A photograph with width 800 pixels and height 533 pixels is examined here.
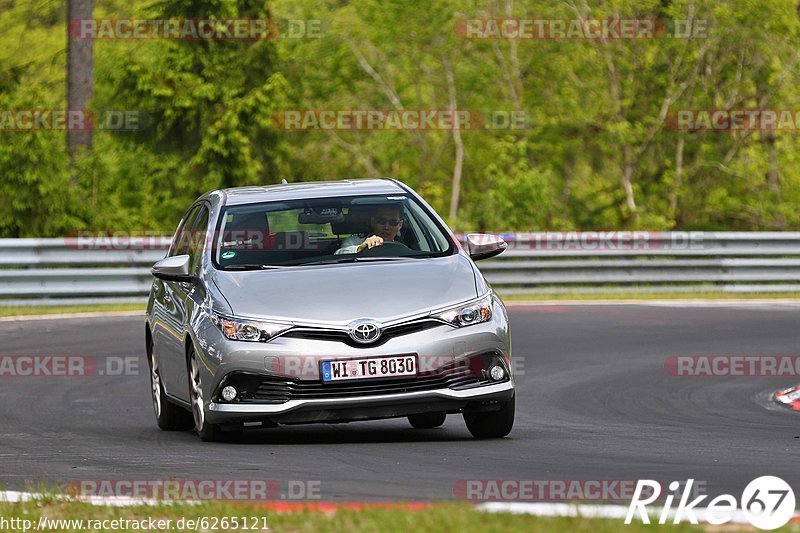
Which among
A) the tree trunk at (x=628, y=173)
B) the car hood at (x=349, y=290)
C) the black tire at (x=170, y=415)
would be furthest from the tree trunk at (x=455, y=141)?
the car hood at (x=349, y=290)

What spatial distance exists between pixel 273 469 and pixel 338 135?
1399 inches

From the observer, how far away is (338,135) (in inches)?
1714

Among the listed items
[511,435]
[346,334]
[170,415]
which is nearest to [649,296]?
[170,415]

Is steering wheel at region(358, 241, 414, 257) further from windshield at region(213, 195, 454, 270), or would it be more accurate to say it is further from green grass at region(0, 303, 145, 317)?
green grass at region(0, 303, 145, 317)

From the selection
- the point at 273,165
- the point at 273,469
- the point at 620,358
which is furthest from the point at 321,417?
the point at 273,165

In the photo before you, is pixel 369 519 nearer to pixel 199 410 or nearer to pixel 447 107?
pixel 199 410

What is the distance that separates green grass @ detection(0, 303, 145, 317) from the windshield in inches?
458

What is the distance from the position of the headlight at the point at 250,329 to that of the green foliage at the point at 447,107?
1688cm

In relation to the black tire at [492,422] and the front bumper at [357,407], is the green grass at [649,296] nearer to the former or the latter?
the black tire at [492,422]

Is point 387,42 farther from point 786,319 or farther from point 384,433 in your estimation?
point 384,433

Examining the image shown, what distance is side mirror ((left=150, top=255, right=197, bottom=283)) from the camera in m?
10.3

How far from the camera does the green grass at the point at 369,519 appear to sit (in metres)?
5.77

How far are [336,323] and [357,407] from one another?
20.0 inches

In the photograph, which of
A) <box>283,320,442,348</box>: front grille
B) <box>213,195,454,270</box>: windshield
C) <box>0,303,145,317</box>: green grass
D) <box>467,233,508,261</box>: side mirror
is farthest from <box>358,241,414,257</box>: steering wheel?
<box>0,303,145,317</box>: green grass
